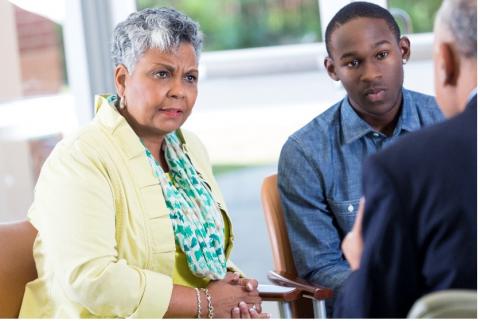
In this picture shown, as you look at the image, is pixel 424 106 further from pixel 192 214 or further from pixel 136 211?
pixel 136 211

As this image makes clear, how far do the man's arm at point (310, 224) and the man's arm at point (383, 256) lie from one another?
1121 millimetres

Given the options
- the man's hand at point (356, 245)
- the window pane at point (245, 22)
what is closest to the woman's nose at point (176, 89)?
the man's hand at point (356, 245)

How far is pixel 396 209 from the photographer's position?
1.44 metres

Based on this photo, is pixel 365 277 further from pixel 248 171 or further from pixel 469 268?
pixel 248 171

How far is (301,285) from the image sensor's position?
2.55 metres

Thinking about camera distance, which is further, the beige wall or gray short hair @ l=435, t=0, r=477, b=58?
the beige wall

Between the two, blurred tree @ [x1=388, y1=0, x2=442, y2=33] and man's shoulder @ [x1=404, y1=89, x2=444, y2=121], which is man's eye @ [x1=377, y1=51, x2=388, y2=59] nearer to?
man's shoulder @ [x1=404, y1=89, x2=444, y2=121]

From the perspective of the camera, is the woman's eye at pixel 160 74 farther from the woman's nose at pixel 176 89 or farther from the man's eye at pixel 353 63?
the man's eye at pixel 353 63

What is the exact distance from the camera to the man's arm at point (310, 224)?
106 inches

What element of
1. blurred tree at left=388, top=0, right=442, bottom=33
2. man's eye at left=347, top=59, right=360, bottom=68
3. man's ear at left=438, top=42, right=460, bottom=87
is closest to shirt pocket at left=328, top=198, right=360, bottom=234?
man's eye at left=347, top=59, right=360, bottom=68

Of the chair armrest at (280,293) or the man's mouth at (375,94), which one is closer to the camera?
the chair armrest at (280,293)

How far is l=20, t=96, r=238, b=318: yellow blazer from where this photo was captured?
2.24 metres

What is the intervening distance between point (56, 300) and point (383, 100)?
1.13m

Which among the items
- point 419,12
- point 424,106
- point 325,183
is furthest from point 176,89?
point 419,12
